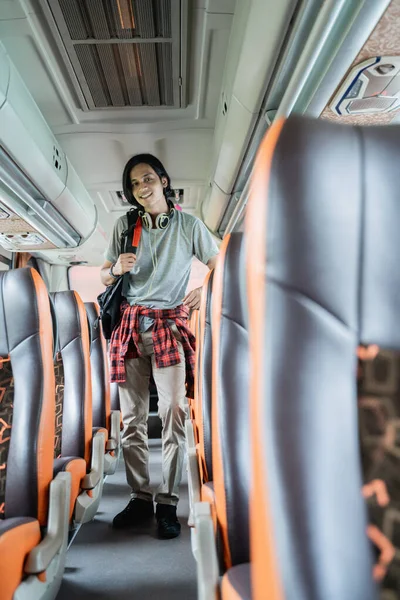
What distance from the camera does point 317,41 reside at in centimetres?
175

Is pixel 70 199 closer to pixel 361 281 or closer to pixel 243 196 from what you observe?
pixel 243 196

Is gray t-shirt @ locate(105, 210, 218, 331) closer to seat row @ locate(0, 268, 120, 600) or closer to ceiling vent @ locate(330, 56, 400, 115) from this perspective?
seat row @ locate(0, 268, 120, 600)

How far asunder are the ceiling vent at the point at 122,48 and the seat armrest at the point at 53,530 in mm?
2451

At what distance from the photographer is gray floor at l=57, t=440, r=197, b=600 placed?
66.1 inches

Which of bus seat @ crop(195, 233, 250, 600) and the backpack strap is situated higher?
the backpack strap

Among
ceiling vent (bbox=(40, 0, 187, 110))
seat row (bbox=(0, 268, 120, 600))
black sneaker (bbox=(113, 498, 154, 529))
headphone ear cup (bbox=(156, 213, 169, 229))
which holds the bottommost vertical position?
black sneaker (bbox=(113, 498, 154, 529))

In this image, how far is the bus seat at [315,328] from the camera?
494 mm

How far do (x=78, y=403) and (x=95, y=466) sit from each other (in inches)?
13.7

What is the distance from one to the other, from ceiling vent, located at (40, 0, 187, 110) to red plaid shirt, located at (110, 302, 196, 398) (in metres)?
1.67

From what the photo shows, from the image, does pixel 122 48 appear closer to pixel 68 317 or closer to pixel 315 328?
pixel 68 317

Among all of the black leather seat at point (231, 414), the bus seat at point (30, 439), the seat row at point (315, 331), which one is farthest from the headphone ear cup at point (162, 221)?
the seat row at point (315, 331)

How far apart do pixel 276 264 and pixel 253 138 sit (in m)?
2.63

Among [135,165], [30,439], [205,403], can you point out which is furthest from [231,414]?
[135,165]

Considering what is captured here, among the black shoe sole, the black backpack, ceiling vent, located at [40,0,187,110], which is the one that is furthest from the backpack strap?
the black shoe sole
